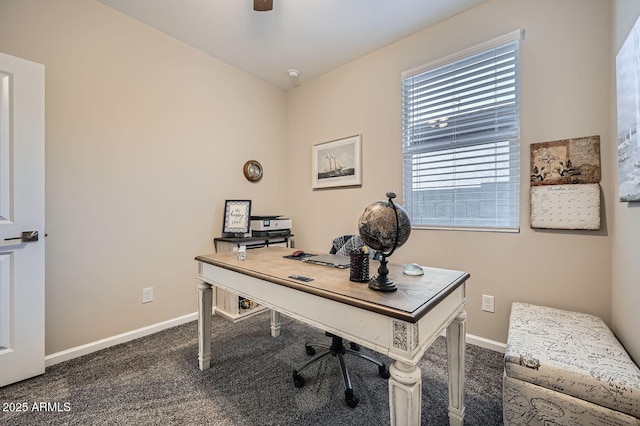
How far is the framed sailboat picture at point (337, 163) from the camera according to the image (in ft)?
9.25

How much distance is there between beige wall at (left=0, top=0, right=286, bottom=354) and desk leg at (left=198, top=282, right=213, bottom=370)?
3.05 feet

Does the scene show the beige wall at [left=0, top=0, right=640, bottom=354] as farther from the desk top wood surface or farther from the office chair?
the desk top wood surface

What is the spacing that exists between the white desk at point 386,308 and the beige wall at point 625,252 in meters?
0.79

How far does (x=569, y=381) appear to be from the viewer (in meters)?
1.04

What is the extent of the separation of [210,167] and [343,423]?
251 centimetres

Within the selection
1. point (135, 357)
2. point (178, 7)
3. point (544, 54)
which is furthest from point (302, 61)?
point (135, 357)

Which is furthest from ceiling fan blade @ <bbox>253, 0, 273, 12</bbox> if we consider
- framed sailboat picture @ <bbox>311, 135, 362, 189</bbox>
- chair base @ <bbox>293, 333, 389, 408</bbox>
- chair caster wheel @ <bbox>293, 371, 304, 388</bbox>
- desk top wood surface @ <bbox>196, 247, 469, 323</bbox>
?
chair caster wheel @ <bbox>293, 371, 304, 388</bbox>

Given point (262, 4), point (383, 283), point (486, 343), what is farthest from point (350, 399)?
point (262, 4)

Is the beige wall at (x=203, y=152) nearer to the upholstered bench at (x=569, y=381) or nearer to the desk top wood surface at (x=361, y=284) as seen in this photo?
the upholstered bench at (x=569, y=381)

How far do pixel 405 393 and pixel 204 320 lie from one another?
4.57 ft

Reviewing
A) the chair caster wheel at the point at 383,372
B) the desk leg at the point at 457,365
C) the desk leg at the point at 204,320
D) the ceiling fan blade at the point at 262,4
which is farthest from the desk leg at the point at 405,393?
the ceiling fan blade at the point at 262,4

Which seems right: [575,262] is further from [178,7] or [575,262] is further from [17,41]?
[17,41]

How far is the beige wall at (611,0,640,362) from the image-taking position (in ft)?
4.00

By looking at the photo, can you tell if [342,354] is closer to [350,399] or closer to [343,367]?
[343,367]
